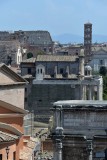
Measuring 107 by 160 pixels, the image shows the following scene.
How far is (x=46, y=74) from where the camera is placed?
63.2 metres

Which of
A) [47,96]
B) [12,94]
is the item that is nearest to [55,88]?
[47,96]

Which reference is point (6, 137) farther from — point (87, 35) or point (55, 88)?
Result: point (87, 35)

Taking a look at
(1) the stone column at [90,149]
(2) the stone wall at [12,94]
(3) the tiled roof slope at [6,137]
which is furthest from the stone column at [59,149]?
(2) the stone wall at [12,94]

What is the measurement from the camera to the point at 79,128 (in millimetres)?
22750

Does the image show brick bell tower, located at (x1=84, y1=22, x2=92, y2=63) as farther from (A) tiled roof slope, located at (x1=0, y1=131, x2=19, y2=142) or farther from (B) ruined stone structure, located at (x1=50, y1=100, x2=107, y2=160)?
(A) tiled roof slope, located at (x1=0, y1=131, x2=19, y2=142)

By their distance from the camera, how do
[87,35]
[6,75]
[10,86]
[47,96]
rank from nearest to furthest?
[10,86] < [6,75] < [47,96] < [87,35]

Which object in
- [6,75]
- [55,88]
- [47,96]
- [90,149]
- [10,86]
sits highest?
[55,88]

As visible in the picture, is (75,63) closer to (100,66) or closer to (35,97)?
(35,97)

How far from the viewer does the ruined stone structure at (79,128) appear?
22.5 meters

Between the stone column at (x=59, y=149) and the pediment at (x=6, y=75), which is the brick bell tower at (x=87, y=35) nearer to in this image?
the pediment at (x=6, y=75)

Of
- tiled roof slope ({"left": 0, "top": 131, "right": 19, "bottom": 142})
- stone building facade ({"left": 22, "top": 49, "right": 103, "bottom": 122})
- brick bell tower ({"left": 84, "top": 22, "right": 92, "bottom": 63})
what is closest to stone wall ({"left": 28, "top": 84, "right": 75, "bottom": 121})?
stone building facade ({"left": 22, "top": 49, "right": 103, "bottom": 122})

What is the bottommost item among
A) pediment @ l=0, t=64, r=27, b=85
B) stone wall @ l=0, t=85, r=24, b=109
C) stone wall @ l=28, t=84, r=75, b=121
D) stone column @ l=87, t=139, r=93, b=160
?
stone column @ l=87, t=139, r=93, b=160

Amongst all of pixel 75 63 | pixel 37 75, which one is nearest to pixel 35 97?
pixel 37 75

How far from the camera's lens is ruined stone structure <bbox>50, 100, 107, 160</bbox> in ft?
74.0
